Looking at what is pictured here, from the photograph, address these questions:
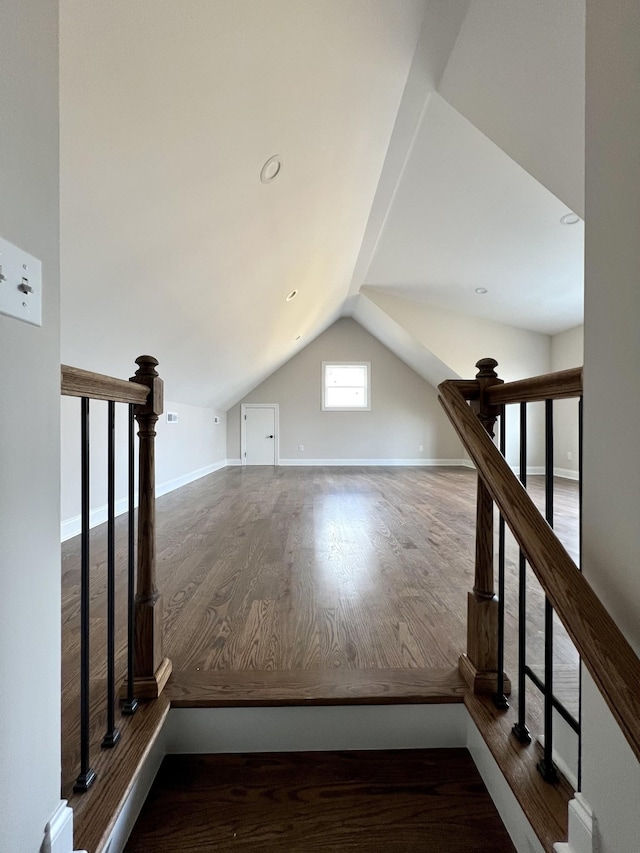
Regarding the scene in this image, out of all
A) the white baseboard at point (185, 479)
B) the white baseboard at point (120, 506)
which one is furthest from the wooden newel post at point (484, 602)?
the white baseboard at point (185, 479)

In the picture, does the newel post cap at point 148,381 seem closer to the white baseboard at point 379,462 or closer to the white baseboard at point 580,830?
the white baseboard at point 580,830

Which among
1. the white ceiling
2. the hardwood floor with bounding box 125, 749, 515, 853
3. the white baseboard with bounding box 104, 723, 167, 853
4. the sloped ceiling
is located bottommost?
the hardwood floor with bounding box 125, 749, 515, 853

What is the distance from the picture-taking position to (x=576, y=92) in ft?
5.57

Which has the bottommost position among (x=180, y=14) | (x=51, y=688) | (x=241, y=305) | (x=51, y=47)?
(x=51, y=688)

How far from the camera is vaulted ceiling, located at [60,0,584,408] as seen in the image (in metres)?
1.45

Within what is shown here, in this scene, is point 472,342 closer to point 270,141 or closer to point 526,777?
point 270,141

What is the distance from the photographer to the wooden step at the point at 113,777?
779mm

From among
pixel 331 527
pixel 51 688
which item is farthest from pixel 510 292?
pixel 51 688

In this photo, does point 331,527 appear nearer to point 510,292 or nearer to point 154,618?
point 154,618

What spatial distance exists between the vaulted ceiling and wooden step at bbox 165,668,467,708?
177 cm

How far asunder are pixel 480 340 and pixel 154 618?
6.49m

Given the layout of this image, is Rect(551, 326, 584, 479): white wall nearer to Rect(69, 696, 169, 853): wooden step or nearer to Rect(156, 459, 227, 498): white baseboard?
Rect(156, 459, 227, 498): white baseboard

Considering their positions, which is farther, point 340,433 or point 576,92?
point 340,433

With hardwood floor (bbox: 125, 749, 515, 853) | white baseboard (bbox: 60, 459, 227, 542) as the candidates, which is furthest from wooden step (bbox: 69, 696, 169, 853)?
white baseboard (bbox: 60, 459, 227, 542)
